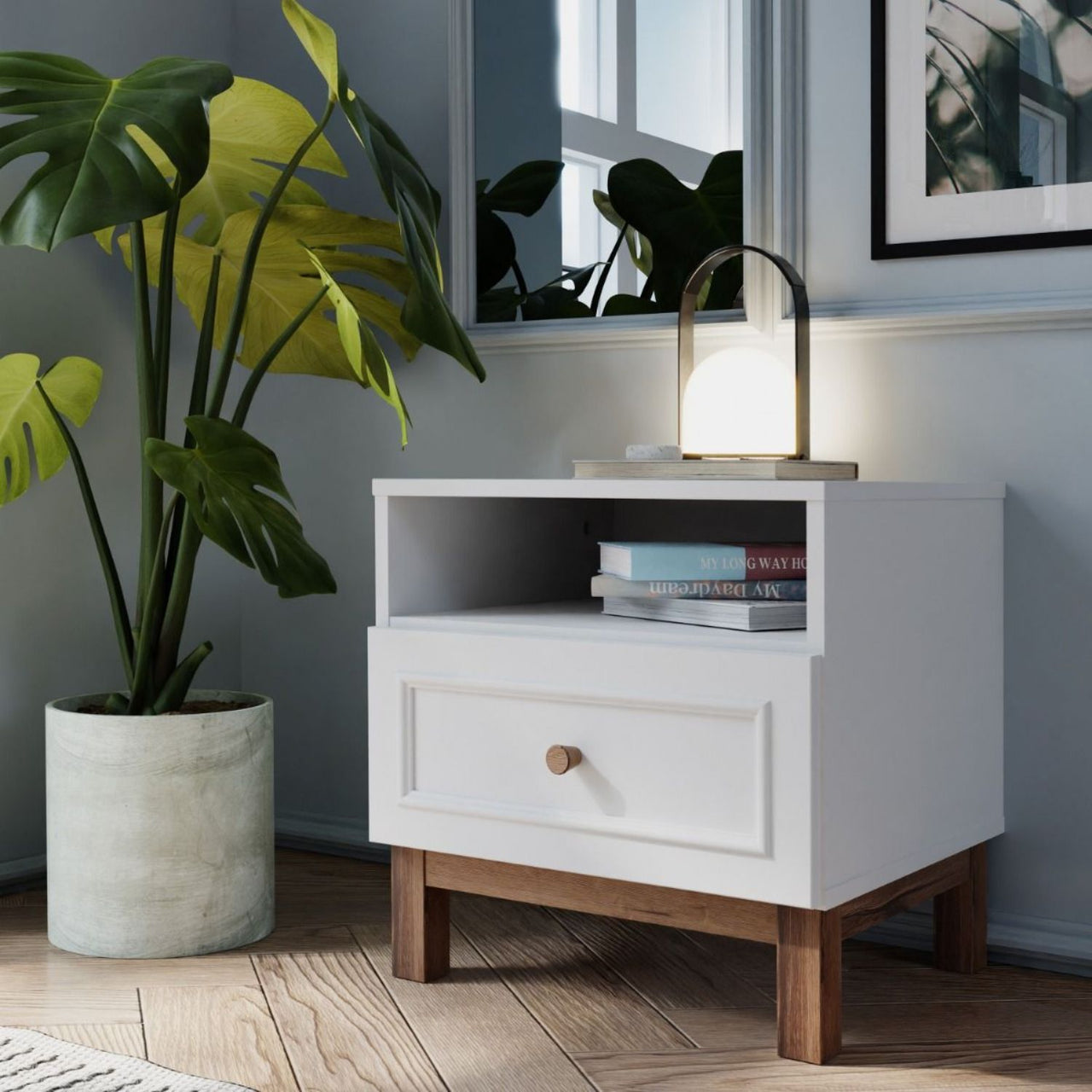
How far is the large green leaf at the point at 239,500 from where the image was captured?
1464mm

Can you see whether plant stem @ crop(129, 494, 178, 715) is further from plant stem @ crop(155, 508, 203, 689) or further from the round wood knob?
the round wood knob

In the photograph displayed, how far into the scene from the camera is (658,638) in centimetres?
139

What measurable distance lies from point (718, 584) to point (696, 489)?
0.39 feet

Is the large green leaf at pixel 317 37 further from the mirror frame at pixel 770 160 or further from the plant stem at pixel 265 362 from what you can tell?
the mirror frame at pixel 770 160

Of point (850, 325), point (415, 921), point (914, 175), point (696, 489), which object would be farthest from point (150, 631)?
point (914, 175)

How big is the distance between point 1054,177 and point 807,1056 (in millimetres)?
961

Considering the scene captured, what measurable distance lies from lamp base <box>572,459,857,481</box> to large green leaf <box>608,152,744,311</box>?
1.24ft

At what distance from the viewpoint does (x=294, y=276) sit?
1876 mm

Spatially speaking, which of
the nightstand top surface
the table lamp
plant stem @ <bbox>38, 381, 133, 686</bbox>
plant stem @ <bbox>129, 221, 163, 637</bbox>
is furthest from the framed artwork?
plant stem @ <bbox>38, 381, 133, 686</bbox>

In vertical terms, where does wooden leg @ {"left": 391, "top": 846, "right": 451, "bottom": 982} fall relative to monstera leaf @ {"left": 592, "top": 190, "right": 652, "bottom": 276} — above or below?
below

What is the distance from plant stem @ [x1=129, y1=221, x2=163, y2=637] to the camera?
166 centimetres

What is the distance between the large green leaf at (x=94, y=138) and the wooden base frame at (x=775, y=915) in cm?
74

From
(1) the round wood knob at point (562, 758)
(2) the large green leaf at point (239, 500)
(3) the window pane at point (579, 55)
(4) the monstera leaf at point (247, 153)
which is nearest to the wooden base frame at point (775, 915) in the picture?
(1) the round wood knob at point (562, 758)

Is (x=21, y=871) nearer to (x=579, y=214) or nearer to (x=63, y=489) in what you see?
(x=63, y=489)
